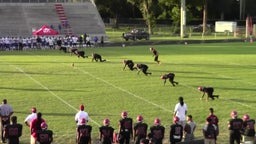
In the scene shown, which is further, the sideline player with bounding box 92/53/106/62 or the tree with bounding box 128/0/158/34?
the tree with bounding box 128/0/158/34

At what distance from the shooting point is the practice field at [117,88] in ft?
67.5

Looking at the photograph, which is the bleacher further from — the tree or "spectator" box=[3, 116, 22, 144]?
"spectator" box=[3, 116, 22, 144]

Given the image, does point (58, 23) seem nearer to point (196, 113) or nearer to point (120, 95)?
point (120, 95)

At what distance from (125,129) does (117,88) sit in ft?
37.0

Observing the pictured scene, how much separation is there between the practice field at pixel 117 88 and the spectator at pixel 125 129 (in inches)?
76.1

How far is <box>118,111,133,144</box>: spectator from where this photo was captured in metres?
15.4

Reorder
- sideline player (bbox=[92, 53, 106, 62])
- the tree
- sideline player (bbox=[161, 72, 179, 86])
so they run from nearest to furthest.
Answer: sideline player (bbox=[161, 72, 179, 86]), sideline player (bbox=[92, 53, 106, 62]), the tree

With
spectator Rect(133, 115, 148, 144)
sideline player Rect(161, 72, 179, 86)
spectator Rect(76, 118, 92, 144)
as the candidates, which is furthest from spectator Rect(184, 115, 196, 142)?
sideline player Rect(161, 72, 179, 86)

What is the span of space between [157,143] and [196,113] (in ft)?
21.7

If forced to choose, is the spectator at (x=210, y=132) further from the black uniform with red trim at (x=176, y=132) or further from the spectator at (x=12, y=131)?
the spectator at (x=12, y=131)

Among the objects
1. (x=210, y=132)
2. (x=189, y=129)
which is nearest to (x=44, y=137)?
(x=189, y=129)

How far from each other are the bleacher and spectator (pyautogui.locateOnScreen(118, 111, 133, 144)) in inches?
1696

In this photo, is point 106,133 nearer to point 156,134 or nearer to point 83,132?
point 83,132

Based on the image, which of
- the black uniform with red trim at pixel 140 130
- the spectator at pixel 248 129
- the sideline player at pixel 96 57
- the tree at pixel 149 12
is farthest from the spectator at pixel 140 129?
the tree at pixel 149 12
